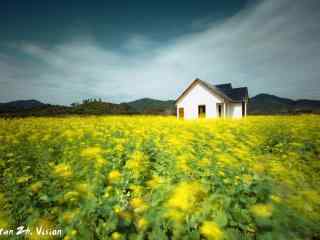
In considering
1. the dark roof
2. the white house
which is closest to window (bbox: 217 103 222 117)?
the white house

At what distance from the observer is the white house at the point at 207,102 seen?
58.3 feet

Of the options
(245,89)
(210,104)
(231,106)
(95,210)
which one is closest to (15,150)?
(95,210)

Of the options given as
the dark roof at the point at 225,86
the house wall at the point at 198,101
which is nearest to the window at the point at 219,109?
the house wall at the point at 198,101

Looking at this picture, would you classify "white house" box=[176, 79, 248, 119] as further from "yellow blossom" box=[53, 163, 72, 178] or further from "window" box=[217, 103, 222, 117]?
"yellow blossom" box=[53, 163, 72, 178]

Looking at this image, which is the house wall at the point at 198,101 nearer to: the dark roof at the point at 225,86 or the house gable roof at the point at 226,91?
the house gable roof at the point at 226,91

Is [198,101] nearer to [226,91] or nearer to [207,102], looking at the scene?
[207,102]

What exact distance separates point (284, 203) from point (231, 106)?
1900 centimetres

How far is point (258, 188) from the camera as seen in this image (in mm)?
1718

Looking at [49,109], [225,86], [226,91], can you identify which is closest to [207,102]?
[226,91]

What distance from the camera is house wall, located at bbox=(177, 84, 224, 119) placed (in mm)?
17797

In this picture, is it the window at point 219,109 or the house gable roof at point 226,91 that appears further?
the window at point 219,109

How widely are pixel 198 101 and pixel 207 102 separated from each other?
98 cm

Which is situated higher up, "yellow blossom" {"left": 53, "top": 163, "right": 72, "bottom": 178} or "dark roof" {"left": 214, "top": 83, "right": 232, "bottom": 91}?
"dark roof" {"left": 214, "top": 83, "right": 232, "bottom": 91}

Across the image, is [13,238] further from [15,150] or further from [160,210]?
[15,150]
